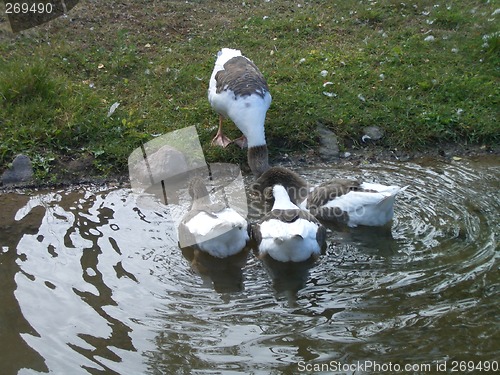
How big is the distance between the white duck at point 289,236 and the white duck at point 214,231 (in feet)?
0.63

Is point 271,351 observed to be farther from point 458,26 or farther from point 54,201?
point 458,26

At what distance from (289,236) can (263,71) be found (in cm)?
415

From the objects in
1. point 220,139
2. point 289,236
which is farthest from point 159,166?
point 289,236

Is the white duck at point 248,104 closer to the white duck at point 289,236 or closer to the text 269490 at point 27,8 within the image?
the white duck at point 289,236

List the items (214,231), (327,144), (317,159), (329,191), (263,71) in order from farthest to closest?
(263,71)
(327,144)
(317,159)
(329,191)
(214,231)

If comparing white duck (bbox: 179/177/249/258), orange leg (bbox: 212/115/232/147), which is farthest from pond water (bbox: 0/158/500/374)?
orange leg (bbox: 212/115/232/147)

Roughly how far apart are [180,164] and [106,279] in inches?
92.6

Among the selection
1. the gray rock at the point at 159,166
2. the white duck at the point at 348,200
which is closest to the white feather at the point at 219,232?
the white duck at the point at 348,200

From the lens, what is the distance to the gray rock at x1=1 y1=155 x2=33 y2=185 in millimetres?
6652

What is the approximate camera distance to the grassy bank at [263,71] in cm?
732

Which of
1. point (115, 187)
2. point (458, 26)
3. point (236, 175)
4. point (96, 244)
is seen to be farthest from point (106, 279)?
point (458, 26)

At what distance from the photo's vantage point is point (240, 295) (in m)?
4.62

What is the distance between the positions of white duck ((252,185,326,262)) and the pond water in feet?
0.41

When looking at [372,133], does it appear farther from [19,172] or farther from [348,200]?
[19,172]
